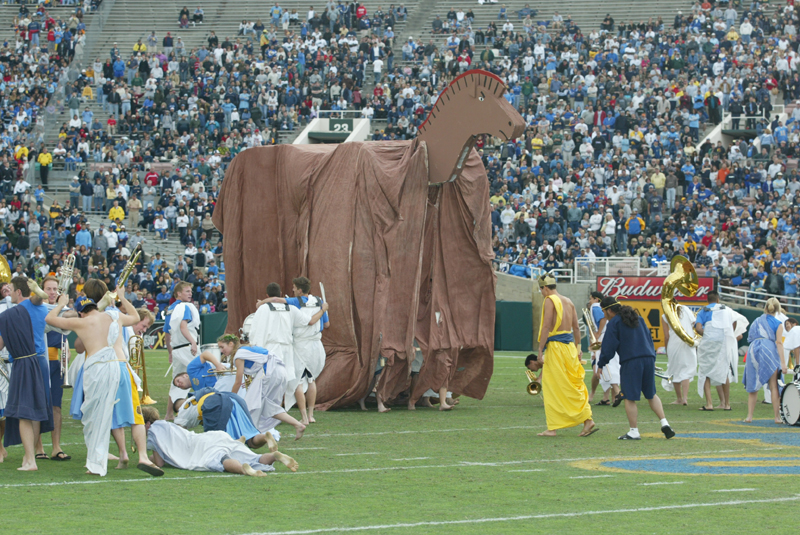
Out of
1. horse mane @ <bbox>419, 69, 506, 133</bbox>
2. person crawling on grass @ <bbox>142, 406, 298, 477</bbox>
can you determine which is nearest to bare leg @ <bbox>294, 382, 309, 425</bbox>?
person crawling on grass @ <bbox>142, 406, 298, 477</bbox>

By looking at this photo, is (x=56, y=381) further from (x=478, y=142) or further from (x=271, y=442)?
(x=478, y=142)

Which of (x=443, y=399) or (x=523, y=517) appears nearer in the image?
(x=523, y=517)

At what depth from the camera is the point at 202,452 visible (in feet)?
31.8

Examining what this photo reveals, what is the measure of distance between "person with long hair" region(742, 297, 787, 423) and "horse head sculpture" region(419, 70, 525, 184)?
4.04 m

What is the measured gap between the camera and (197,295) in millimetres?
28516

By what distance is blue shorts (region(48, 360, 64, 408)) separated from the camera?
1070 centimetres

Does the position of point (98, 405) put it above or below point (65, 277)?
below

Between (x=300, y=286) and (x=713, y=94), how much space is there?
2372 cm

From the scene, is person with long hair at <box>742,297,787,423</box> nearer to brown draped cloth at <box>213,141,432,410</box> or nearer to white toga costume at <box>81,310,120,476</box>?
brown draped cloth at <box>213,141,432,410</box>

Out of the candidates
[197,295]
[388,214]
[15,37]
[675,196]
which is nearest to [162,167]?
[197,295]

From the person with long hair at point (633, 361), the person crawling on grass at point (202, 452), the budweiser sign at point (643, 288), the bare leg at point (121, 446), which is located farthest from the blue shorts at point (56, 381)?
the budweiser sign at point (643, 288)

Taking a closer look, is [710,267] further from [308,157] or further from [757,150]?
[308,157]

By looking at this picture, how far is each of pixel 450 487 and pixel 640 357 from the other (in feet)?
12.8

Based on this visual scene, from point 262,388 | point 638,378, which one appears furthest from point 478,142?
point 262,388
